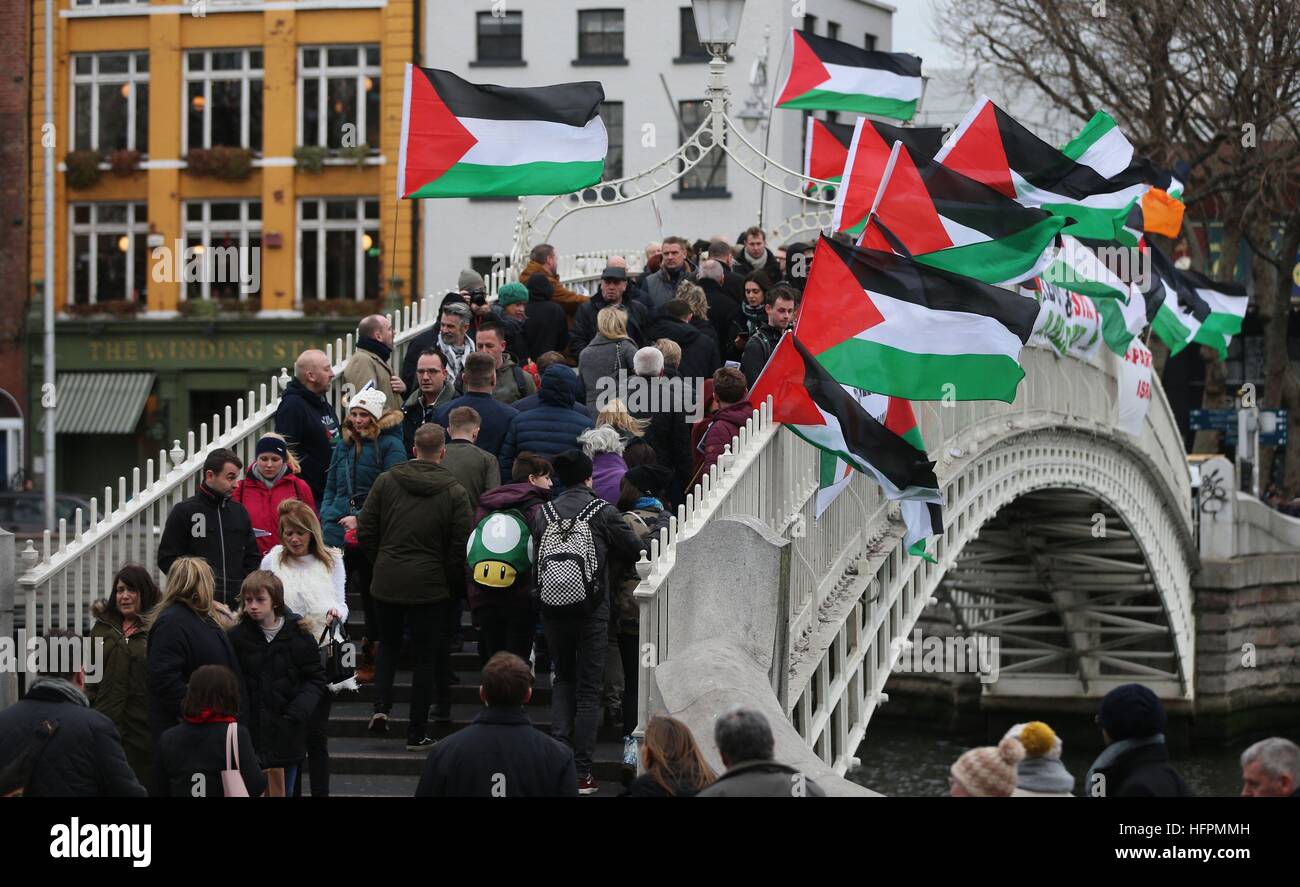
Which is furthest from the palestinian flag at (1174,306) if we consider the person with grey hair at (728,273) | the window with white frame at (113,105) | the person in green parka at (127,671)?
the window with white frame at (113,105)

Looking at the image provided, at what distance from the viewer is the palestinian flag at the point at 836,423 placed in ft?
42.1

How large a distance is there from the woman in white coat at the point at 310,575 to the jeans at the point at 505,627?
2.56ft

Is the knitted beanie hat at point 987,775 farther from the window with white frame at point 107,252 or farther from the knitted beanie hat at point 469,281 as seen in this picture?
the window with white frame at point 107,252

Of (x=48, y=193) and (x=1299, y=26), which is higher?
(x=1299, y=26)

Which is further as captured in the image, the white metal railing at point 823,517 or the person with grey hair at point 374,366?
the person with grey hair at point 374,366

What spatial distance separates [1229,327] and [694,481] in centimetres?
1682

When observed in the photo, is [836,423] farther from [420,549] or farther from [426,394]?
[426,394]

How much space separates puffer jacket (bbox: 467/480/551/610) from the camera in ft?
37.3

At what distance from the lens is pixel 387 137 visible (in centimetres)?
4725

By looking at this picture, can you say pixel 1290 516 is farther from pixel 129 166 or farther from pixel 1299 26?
pixel 129 166

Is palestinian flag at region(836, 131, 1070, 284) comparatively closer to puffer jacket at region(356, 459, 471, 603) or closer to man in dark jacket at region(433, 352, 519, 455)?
man in dark jacket at region(433, 352, 519, 455)
